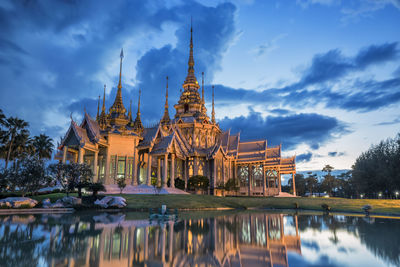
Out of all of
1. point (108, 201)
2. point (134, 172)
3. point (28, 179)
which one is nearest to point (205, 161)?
point (134, 172)

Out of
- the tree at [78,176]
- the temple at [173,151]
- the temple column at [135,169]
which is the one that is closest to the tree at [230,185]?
the temple at [173,151]

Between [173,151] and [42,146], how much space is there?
2423cm

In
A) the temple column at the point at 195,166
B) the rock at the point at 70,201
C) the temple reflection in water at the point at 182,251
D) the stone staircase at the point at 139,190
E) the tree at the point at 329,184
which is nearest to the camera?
the temple reflection in water at the point at 182,251

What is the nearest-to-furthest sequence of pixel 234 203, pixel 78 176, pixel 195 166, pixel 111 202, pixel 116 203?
pixel 116 203, pixel 111 202, pixel 78 176, pixel 234 203, pixel 195 166

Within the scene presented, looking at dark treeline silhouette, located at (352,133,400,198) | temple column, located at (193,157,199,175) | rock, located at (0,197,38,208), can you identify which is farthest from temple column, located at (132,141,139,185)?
dark treeline silhouette, located at (352,133,400,198)

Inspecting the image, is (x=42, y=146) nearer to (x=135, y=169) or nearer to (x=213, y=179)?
(x=135, y=169)

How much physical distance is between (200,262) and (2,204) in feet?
71.5

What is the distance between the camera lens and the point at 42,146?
158 ft

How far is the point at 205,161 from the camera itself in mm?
49219

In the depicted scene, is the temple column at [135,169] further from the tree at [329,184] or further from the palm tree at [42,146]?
the tree at [329,184]

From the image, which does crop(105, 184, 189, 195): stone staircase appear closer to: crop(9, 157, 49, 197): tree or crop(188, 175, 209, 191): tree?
crop(188, 175, 209, 191): tree

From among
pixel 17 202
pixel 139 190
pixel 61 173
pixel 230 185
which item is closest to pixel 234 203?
pixel 230 185

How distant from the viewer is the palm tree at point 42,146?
4759cm

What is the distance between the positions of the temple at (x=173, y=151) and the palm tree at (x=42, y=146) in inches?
250
